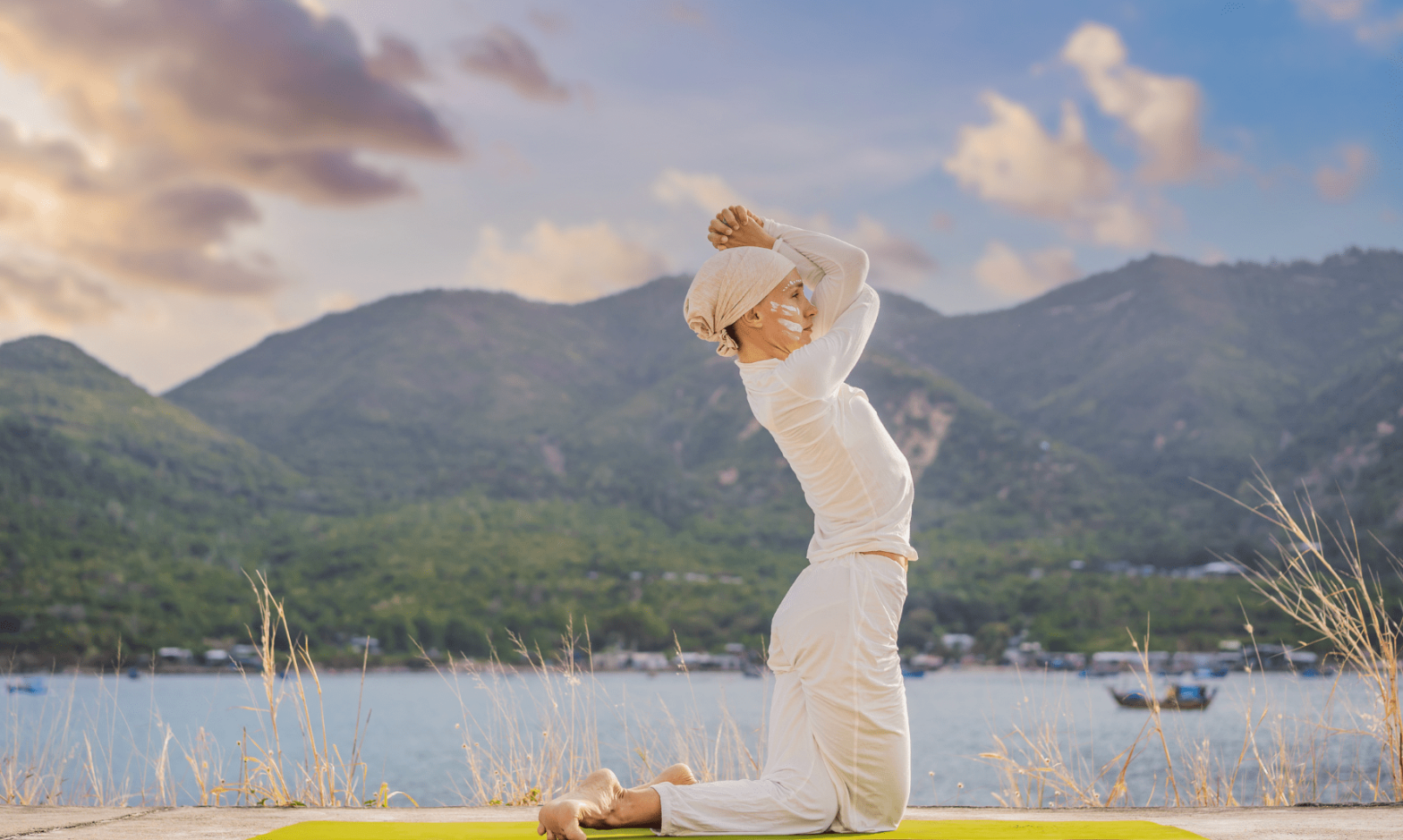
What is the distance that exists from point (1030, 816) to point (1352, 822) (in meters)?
0.95

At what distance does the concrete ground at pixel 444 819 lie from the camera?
3.08 metres

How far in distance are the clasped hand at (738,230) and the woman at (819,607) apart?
0.62 feet

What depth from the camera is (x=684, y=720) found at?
5402mm

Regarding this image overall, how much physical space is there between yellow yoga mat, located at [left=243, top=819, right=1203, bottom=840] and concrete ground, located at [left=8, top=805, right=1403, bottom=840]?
143 millimetres

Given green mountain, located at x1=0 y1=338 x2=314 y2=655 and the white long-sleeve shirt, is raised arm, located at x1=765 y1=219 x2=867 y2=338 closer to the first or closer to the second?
the white long-sleeve shirt

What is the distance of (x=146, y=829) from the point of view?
3217 mm

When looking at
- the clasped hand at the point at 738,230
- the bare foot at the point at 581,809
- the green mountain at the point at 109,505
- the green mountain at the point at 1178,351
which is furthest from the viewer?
the green mountain at the point at 1178,351

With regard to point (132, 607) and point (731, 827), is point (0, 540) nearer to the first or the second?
point (132, 607)

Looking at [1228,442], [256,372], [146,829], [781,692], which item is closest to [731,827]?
[781,692]

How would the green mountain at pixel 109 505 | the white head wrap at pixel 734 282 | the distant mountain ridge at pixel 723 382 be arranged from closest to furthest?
the white head wrap at pixel 734 282, the green mountain at pixel 109 505, the distant mountain ridge at pixel 723 382

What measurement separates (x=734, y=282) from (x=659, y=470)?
73.0 m

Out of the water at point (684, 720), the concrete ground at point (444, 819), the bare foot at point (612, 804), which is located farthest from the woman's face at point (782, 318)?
the water at point (684, 720)

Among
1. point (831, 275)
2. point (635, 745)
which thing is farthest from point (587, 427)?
point (831, 275)

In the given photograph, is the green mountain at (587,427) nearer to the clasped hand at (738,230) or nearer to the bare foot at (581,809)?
the clasped hand at (738,230)
